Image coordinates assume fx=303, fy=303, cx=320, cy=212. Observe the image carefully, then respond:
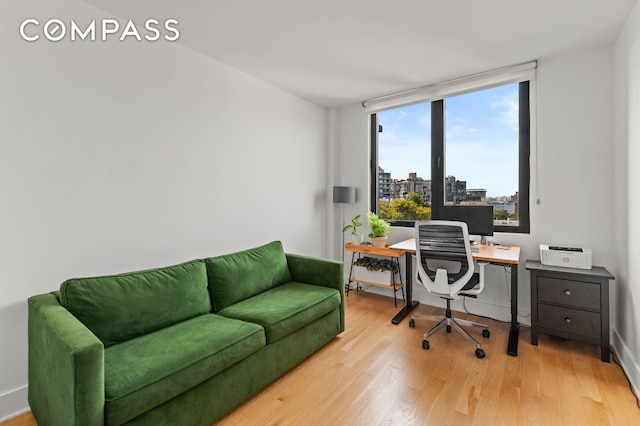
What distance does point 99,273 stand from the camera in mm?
2131

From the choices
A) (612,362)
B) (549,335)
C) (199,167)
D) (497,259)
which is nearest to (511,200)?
(497,259)

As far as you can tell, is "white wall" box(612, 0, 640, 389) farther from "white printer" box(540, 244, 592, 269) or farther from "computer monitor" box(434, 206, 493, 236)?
"computer monitor" box(434, 206, 493, 236)

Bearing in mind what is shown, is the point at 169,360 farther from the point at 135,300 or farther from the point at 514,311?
the point at 514,311

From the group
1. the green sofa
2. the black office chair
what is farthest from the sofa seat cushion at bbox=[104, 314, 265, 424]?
the black office chair

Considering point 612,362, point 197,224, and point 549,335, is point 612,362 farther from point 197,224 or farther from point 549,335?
point 197,224

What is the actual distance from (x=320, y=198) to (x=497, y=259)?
7.70 ft

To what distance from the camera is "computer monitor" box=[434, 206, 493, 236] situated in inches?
119

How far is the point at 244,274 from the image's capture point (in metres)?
2.59

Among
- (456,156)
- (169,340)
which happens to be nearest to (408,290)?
(456,156)

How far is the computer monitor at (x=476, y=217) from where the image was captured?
3.03 meters

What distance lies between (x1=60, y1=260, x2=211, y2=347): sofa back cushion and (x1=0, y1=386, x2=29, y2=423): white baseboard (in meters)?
0.66

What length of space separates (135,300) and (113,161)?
1.02 m

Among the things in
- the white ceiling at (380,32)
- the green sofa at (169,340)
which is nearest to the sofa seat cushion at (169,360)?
the green sofa at (169,340)

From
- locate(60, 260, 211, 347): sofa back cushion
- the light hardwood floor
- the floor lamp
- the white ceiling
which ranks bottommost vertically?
the light hardwood floor
